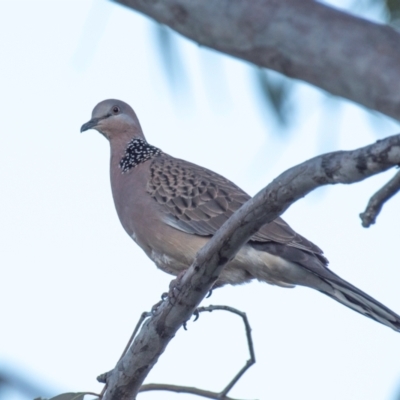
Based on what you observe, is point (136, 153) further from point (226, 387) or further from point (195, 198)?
point (226, 387)

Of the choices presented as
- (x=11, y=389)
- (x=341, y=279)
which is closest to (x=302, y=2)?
(x=11, y=389)

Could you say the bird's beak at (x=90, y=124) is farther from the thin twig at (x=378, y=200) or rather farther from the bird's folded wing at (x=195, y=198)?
the thin twig at (x=378, y=200)

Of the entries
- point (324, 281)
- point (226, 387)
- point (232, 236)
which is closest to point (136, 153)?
point (324, 281)

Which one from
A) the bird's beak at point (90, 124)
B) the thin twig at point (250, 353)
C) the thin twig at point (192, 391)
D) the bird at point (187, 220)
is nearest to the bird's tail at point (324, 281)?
the bird at point (187, 220)

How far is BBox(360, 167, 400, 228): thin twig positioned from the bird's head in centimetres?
422

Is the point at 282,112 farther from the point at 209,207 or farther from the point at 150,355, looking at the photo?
the point at 209,207

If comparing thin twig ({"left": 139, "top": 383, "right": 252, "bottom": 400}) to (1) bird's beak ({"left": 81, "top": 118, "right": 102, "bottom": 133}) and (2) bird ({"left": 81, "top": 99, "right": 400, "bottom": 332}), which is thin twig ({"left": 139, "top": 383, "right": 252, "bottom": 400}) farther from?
(1) bird's beak ({"left": 81, "top": 118, "right": 102, "bottom": 133})

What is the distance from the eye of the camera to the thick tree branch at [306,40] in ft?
2.93

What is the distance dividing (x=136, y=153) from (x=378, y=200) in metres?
4.02

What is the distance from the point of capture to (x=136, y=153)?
555cm

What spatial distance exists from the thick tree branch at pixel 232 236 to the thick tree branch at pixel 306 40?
1.72ft

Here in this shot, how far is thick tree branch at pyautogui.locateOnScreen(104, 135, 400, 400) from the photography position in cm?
161

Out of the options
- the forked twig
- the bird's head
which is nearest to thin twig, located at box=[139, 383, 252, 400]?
the forked twig

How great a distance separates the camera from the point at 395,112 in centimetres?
90
